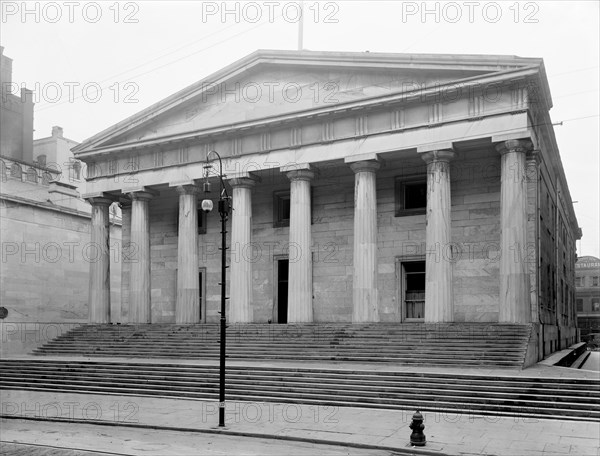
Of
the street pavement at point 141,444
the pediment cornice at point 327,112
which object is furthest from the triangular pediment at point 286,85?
the street pavement at point 141,444

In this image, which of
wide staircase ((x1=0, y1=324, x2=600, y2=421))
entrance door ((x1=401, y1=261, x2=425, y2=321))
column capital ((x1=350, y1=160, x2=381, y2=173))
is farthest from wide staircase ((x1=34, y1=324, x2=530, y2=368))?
column capital ((x1=350, y1=160, x2=381, y2=173))

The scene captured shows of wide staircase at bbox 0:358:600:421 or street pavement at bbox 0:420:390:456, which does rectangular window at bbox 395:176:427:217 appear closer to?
wide staircase at bbox 0:358:600:421

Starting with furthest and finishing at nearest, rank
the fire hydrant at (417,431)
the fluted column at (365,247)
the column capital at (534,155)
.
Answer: the fluted column at (365,247) < the column capital at (534,155) < the fire hydrant at (417,431)

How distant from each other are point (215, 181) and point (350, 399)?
16.5 metres

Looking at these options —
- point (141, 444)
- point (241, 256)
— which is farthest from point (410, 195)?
point (141, 444)

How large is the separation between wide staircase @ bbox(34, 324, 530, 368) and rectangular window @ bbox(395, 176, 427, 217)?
6565 millimetres

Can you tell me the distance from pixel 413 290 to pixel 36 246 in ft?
71.9

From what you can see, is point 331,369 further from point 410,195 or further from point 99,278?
point 99,278

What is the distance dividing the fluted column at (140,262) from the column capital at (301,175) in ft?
28.9

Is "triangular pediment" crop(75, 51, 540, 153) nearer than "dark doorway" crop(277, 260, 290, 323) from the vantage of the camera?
Yes

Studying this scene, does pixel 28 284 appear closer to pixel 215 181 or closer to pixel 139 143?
pixel 139 143

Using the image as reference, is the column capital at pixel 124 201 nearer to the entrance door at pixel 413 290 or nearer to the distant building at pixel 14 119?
the distant building at pixel 14 119

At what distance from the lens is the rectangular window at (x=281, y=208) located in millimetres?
33562

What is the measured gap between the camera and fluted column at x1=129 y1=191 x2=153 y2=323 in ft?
108
